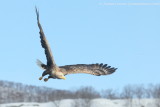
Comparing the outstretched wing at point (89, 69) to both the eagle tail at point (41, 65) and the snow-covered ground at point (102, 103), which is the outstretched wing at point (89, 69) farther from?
the snow-covered ground at point (102, 103)

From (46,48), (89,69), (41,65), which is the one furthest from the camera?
(89,69)

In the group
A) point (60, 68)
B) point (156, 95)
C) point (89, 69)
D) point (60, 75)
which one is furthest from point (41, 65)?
point (156, 95)

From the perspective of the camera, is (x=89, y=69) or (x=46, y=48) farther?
(x=89, y=69)

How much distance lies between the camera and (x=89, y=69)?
22984 mm

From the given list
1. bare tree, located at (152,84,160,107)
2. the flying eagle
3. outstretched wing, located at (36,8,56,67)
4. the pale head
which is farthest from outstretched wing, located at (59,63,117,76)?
bare tree, located at (152,84,160,107)

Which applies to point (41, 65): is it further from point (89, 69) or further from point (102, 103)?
point (102, 103)

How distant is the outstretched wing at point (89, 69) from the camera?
21672mm

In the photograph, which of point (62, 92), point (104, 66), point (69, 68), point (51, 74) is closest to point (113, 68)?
point (104, 66)

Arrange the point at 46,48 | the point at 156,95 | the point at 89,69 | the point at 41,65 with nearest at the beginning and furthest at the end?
the point at 46,48 → the point at 41,65 → the point at 89,69 → the point at 156,95

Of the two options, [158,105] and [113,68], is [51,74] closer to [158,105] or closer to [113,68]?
[113,68]

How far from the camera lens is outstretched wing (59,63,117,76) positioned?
71.1ft

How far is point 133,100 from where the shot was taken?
152000mm

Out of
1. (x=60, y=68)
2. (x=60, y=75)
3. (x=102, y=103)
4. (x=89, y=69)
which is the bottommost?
(x=60, y=75)

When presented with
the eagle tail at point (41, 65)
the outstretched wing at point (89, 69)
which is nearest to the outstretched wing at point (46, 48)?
the eagle tail at point (41, 65)
